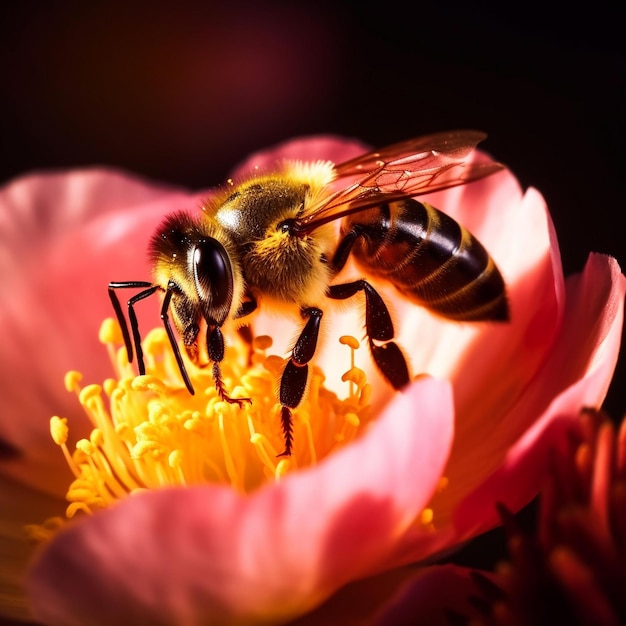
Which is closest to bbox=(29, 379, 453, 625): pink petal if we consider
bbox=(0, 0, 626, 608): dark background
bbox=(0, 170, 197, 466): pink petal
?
bbox=(0, 170, 197, 466): pink petal

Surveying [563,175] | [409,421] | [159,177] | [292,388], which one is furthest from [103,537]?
[159,177]

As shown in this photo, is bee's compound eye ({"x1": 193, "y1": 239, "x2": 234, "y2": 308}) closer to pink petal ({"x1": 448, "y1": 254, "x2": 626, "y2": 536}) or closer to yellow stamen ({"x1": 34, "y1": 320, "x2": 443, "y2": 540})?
yellow stamen ({"x1": 34, "y1": 320, "x2": 443, "y2": 540})

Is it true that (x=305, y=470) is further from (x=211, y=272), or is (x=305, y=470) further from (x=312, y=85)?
(x=312, y=85)

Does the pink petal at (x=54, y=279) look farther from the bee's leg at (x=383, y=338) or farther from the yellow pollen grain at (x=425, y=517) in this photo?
the yellow pollen grain at (x=425, y=517)

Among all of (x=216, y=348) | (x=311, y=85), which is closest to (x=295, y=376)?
(x=216, y=348)

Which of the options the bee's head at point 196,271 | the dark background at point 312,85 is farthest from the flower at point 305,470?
the dark background at point 312,85
